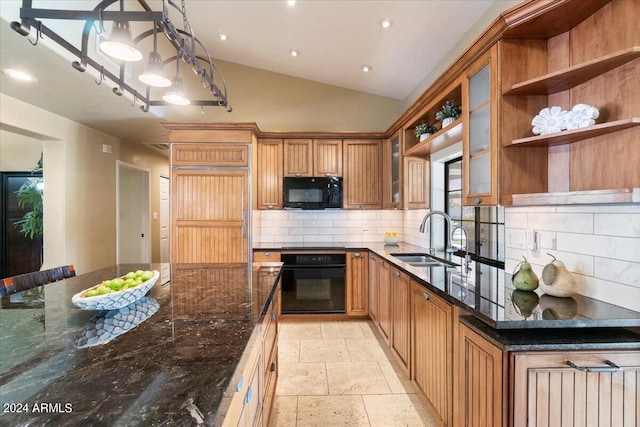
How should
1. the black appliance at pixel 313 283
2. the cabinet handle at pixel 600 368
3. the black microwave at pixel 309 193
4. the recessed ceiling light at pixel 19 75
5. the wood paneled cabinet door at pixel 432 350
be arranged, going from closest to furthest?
the cabinet handle at pixel 600 368 → the wood paneled cabinet door at pixel 432 350 → the recessed ceiling light at pixel 19 75 → the black appliance at pixel 313 283 → the black microwave at pixel 309 193

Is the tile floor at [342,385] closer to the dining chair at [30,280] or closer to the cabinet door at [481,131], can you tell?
the cabinet door at [481,131]

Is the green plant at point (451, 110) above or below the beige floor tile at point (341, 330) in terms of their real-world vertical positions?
above

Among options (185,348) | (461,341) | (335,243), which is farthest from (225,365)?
(335,243)

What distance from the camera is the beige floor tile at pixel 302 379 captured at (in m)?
2.12

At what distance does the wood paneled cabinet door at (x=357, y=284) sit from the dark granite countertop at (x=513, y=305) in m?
1.48

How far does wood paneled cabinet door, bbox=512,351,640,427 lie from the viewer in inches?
40.8

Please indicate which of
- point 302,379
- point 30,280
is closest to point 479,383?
point 302,379

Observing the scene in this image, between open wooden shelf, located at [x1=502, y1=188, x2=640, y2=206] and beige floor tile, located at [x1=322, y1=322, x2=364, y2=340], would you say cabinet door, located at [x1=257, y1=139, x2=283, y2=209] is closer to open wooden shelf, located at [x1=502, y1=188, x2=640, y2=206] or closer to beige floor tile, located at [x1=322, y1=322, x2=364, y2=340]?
beige floor tile, located at [x1=322, y1=322, x2=364, y2=340]

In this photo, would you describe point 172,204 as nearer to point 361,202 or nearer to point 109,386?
point 361,202

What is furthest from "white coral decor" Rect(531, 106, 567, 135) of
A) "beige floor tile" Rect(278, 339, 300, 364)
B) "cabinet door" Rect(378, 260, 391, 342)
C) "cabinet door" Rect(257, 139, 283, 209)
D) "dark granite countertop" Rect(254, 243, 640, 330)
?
"cabinet door" Rect(257, 139, 283, 209)

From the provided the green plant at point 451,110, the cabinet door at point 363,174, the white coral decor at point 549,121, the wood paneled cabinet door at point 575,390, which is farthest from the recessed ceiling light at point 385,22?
the wood paneled cabinet door at point 575,390

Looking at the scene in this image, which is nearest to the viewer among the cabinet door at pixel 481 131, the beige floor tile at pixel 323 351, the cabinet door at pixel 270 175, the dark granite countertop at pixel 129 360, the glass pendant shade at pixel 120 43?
the dark granite countertop at pixel 129 360

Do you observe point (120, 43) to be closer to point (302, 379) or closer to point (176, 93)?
point (176, 93)

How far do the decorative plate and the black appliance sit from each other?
207 centimetres
